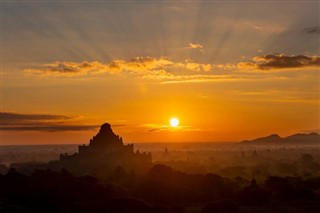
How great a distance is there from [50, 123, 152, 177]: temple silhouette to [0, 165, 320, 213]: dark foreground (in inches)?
670

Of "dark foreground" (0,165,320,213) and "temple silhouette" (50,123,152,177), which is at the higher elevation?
"temple silhouette" (50,123,152,177)

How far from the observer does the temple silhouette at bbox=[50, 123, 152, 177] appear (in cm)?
12562

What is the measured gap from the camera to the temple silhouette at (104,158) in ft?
412

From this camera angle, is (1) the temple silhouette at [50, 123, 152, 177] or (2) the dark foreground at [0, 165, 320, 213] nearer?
(2) the dark foreground at [0, 165, 320, 213]

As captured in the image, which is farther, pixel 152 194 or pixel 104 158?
pixel 104 158

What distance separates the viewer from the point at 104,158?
129500 millimetres

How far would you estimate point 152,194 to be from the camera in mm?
92062

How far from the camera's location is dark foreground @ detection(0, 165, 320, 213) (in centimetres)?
7431

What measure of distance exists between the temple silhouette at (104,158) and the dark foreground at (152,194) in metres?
17.0

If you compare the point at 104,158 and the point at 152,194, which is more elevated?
the point at 104,158

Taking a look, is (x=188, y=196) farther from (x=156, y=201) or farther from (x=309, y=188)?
(x=309, y=188)

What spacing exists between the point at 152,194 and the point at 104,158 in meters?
40.0

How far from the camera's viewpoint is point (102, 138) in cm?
13450

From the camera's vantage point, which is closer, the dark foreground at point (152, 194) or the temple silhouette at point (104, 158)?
the dark foreground at point (152, 194)
